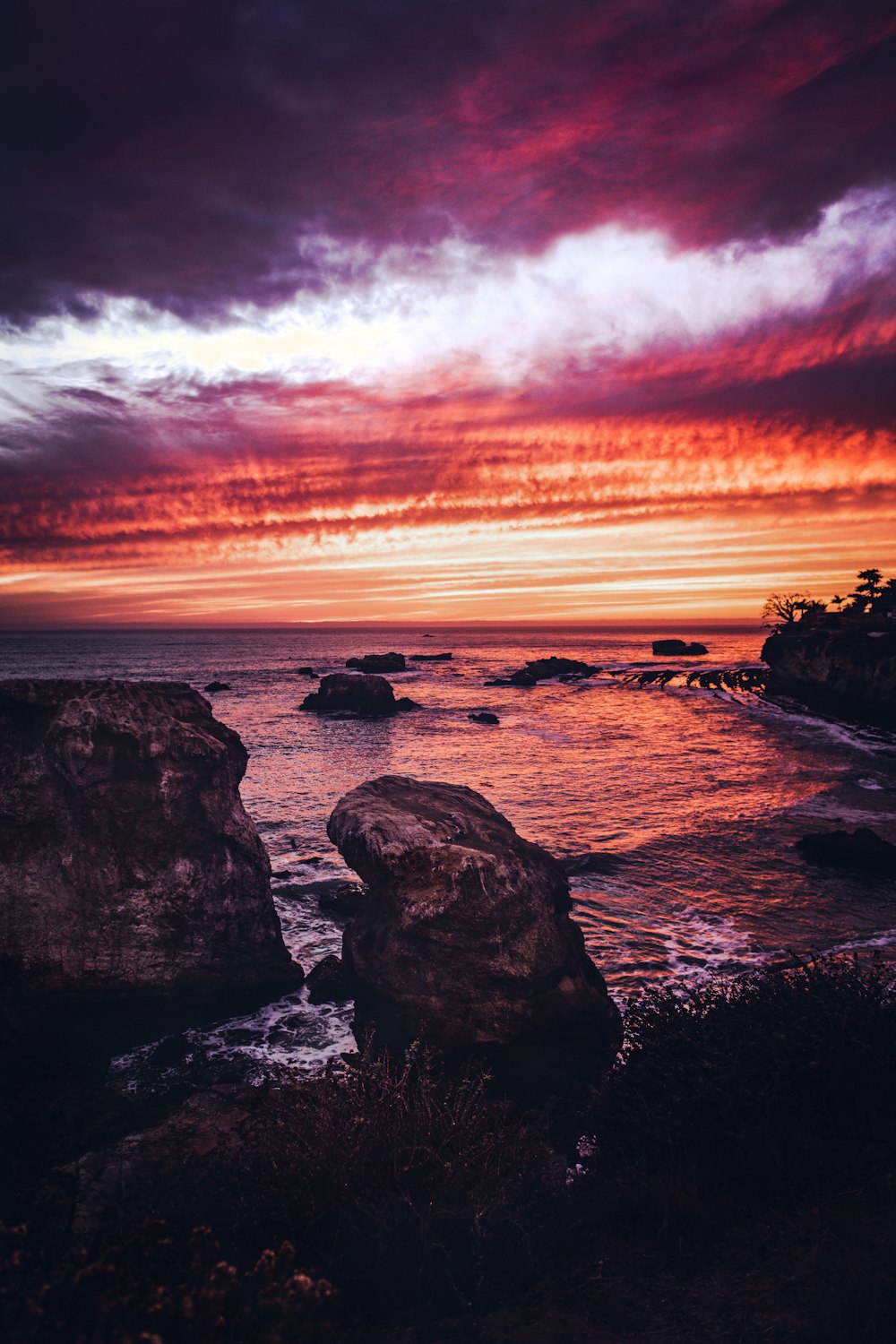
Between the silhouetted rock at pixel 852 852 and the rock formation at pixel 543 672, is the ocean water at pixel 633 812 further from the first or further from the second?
the rock formation at pixel 543 672

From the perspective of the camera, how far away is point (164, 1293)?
3242 mm

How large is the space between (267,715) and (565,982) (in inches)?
1496

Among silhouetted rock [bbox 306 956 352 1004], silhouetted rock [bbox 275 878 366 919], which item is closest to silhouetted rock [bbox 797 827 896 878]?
silhouetted rock [bbox 275 878 366 919]

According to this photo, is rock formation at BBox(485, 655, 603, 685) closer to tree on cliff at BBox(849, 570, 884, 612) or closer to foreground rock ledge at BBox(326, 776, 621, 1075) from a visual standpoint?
tree on cliff at BBox(849, 570, 884, 612)

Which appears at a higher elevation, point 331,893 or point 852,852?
point 852,852

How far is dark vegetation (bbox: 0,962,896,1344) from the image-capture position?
133 inches

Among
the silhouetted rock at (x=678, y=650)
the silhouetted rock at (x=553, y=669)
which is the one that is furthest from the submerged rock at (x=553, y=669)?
the silhouetted rock at (x=678, y=650)

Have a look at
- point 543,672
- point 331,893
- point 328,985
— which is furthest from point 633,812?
point 543,672

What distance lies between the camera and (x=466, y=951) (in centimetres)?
810

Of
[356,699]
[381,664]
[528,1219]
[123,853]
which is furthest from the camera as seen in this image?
[381,664]

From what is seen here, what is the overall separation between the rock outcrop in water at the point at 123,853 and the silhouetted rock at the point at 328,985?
0.32 metres

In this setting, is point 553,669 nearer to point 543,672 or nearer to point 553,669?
point 553,669

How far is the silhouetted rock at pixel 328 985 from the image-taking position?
9.61 m

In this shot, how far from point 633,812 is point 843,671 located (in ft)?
97.6
